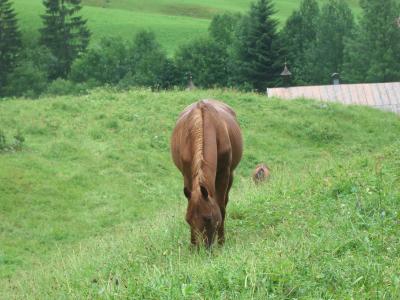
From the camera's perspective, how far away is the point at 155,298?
4.70 meters

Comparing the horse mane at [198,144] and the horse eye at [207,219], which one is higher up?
the horse mane at [198,144]

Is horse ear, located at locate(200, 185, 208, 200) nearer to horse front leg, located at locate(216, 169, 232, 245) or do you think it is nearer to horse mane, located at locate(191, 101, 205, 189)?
horse mane, located at locate(191, 101, 205, 189)

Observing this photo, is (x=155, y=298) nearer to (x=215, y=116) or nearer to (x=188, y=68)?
(x=215, y=116)

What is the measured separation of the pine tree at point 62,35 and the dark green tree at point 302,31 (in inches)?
1080

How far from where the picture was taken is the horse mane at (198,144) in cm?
708

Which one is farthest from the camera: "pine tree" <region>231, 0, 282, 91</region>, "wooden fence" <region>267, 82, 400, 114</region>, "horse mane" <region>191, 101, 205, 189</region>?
"pine tree" <region>231, 0, 282, 91</region>

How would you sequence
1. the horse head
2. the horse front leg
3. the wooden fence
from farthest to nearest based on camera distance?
the wooden fence → the horse front leg → the horse head

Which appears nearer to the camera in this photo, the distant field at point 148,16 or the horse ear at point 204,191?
the horse ear at point 204,191

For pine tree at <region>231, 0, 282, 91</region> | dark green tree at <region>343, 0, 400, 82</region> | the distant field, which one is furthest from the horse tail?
the distant field

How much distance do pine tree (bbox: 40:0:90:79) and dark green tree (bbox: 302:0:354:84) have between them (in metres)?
30.2

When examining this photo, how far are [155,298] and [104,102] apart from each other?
18637 millimetres

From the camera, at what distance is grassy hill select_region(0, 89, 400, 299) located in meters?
5.07

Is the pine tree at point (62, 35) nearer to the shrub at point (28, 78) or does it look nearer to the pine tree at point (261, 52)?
the shrub at point (28, 78)

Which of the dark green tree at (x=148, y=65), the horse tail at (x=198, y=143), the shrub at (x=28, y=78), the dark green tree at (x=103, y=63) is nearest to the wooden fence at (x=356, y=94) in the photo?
the horse tail at (x=198, y=143)
